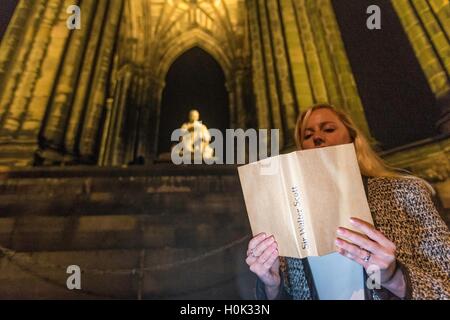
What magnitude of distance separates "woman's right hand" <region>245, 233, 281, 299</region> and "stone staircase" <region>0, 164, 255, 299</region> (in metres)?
1.10

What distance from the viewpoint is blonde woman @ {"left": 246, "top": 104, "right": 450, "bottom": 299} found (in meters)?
0.92

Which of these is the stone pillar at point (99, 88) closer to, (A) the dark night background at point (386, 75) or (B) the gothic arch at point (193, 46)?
(A) the dark night background at point (386, 75)

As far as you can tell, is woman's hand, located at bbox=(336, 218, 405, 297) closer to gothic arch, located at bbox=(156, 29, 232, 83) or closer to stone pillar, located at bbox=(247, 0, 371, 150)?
stone pillar, located at bbox=(247, 0, 371, 150)

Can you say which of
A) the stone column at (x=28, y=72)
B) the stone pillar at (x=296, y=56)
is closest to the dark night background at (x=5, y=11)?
the stone column at (x=28, y=72)

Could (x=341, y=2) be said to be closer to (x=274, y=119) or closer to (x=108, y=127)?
(x=274, y=119)

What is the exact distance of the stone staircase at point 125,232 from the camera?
7.49ft

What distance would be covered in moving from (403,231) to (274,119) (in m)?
3.95

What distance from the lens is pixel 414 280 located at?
97cm

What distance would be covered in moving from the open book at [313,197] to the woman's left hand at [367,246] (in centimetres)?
3

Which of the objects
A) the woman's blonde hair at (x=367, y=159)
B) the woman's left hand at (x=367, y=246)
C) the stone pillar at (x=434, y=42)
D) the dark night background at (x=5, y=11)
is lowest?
the woman's left hand at (x=367, y=246)

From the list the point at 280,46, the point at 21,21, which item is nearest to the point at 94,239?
the point at 21,21

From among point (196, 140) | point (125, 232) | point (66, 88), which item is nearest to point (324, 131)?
point (125, 232)

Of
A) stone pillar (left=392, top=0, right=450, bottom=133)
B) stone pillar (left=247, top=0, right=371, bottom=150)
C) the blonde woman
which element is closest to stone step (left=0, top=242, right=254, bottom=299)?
the blonde woman

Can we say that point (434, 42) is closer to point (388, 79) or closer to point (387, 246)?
point (388, 79)
